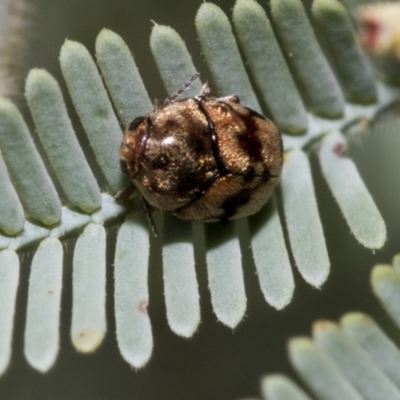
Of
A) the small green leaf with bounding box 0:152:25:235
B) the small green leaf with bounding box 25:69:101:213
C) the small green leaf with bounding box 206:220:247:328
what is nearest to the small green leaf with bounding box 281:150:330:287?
the small green leaf with bounding box 206:220:247:328

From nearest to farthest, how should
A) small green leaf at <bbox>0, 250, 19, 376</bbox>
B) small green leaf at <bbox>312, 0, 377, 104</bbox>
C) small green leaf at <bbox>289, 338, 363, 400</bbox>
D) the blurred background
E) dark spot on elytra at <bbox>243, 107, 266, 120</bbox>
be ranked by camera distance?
small green leaf at <bbox>289, 338, 363, 400</bbox>
small green leaf at <bbox>0, 250, 19, 376</bbox>
small green leaf at <bbox>312, 0, 377, 104</bbox>
dark spot on elytra at <bbox>243, 107, 266, 120</bbox>
the blurred background

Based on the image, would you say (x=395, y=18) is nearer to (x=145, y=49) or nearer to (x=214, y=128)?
(x=214, y=128)

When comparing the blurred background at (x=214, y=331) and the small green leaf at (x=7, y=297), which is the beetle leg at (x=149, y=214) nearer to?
the small green leaf at (x=7, y=297)

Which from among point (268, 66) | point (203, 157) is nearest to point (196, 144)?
point (203, 157)

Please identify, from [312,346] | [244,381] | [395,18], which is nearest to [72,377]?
[244,381]

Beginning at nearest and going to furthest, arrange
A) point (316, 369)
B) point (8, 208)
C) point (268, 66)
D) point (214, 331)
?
point (316, 369)
point (8, 208)
point (268, 66)
point (214, 331)

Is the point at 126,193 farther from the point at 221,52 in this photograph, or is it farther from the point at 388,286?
the point at 388,286

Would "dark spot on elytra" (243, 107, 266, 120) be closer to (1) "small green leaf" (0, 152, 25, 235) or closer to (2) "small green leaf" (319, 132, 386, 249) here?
(2) "small green leaf" (319, 132, 386, 249)

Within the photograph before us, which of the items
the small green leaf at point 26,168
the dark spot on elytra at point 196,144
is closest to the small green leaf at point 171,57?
the dark spot on elytra at point 196,144
